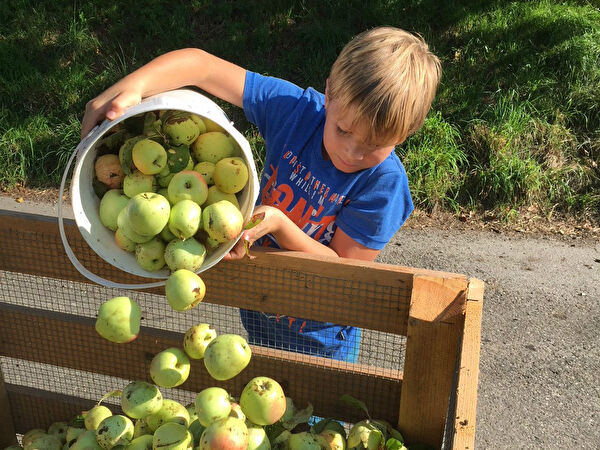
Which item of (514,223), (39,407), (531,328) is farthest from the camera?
(514,223)

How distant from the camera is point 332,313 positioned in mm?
1816

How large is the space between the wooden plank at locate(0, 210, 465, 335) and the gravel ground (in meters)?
1.72

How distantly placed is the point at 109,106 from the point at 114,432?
0.88 metres

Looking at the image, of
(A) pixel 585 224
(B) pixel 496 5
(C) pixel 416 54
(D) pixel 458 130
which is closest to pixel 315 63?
(D) pixel 458 130

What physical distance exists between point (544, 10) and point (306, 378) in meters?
5.50

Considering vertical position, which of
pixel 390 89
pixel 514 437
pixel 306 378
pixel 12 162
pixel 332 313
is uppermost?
pixel 390 89

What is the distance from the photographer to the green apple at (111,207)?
5.51 feet

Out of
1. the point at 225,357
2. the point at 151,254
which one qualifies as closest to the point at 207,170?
the point at 151,254

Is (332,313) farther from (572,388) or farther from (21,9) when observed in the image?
(21,9)

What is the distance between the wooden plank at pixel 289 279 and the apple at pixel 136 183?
330mm

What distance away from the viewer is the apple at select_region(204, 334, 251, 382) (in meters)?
1.49

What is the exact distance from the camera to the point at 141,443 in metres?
1.59

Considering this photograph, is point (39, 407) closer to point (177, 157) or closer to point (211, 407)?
point (211, 407)

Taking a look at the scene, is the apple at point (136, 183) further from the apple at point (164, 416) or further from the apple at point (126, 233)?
the apple at point (164, 416)
